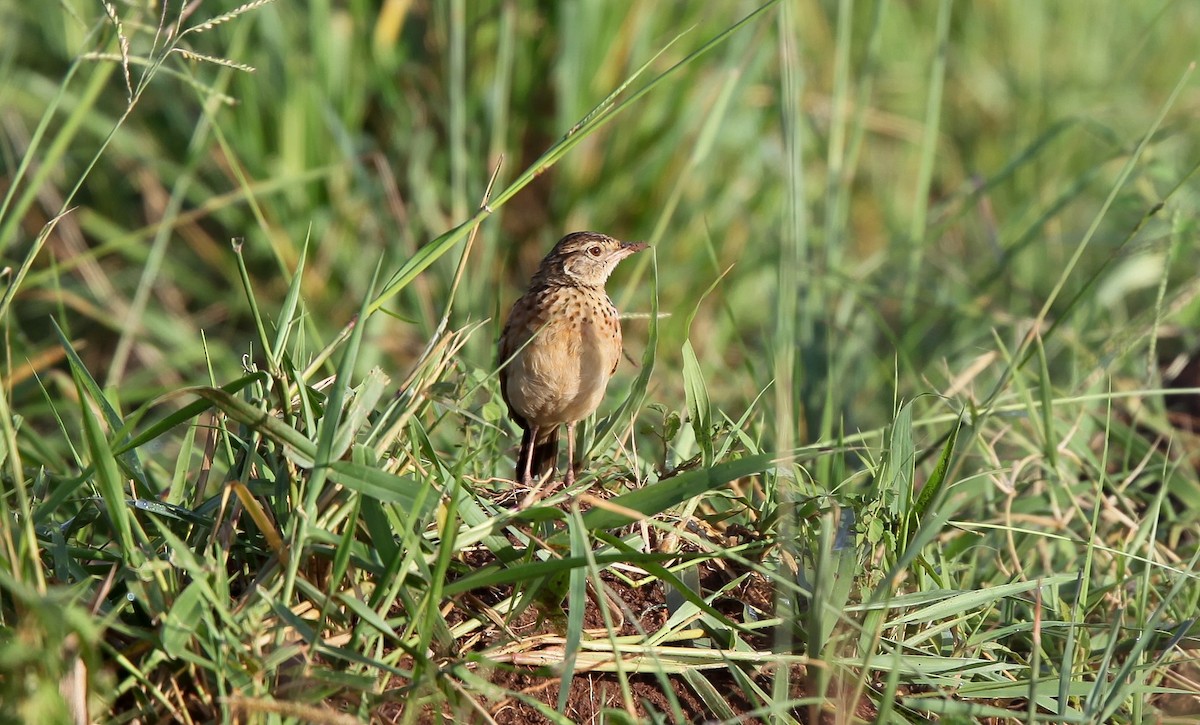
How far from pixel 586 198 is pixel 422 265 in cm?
377

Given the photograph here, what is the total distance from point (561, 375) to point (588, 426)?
19cm

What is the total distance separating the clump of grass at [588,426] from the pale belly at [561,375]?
148 mm

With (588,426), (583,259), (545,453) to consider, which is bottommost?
(545,453)

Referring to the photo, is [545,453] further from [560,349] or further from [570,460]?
[570,460]

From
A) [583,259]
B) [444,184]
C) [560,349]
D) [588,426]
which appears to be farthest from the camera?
[444,184]

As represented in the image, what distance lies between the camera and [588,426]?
140 inches

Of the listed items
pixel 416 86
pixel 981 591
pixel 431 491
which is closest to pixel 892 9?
pixel 416 86

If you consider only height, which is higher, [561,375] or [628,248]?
[628,248]

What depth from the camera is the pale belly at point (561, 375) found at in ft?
11.8

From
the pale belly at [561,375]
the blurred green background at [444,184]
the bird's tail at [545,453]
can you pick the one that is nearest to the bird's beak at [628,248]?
the pale belly at [561,375]

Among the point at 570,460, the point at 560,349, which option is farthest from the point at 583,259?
the point at 570,460

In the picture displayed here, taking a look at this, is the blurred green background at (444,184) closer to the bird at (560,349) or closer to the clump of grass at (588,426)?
the clump of grass at (588,426)

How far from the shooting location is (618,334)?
3.97 m

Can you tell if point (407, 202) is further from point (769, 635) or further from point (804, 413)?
point (769, 635)
